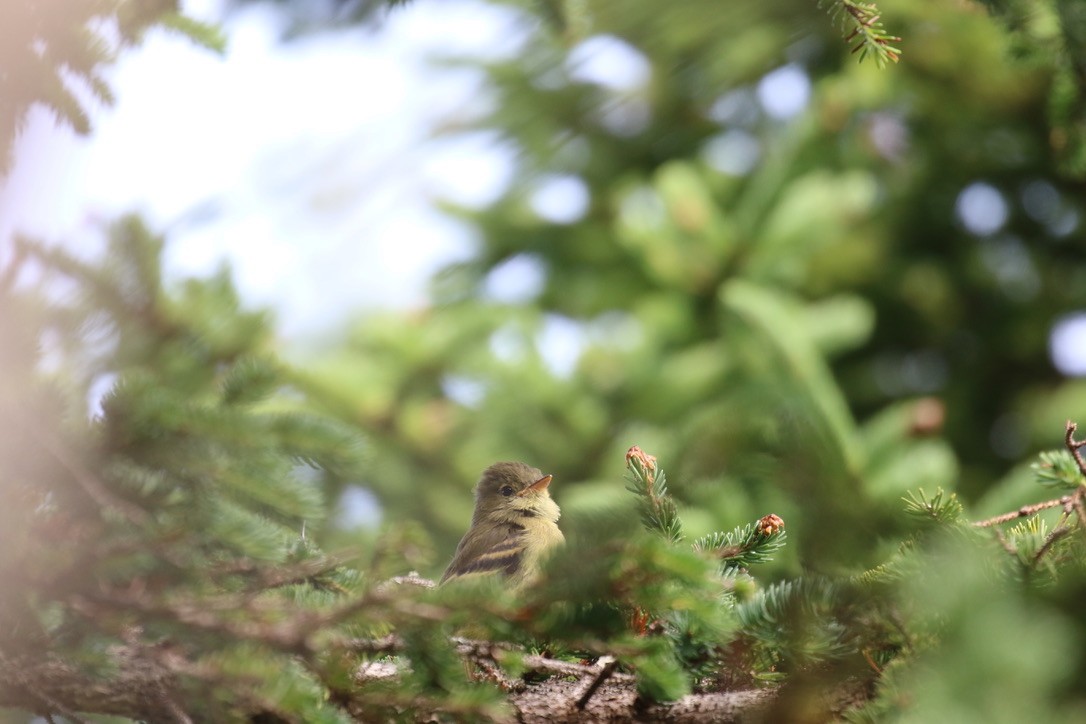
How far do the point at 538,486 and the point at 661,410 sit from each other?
6.10 feet

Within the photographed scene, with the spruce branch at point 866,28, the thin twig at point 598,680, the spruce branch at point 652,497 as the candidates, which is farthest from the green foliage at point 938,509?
the spruce branch at point 866,28

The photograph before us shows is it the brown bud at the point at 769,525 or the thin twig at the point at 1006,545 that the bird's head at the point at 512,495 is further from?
the thin twig at the point at 1006,545

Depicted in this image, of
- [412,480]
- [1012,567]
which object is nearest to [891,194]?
[412,480]

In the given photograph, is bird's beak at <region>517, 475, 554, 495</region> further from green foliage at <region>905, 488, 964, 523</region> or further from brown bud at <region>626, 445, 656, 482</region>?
green foliage at <region>905, 488, 964, 523</region>

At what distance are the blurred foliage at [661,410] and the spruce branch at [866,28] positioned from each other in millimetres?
736

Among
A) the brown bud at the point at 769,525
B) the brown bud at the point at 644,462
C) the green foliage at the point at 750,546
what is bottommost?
the green foliage at the point at 750,546

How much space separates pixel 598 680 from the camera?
192 cm

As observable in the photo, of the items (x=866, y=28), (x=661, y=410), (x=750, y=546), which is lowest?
(x=750, y=546)

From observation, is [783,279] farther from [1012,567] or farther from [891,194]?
[1012,567]

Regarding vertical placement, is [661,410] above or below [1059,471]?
above

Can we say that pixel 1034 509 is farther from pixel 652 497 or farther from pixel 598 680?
pixel 598 680

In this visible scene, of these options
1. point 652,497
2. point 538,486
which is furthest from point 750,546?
point 538,486

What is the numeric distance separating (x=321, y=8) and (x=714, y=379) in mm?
2763

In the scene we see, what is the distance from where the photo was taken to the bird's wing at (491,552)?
3141mm
